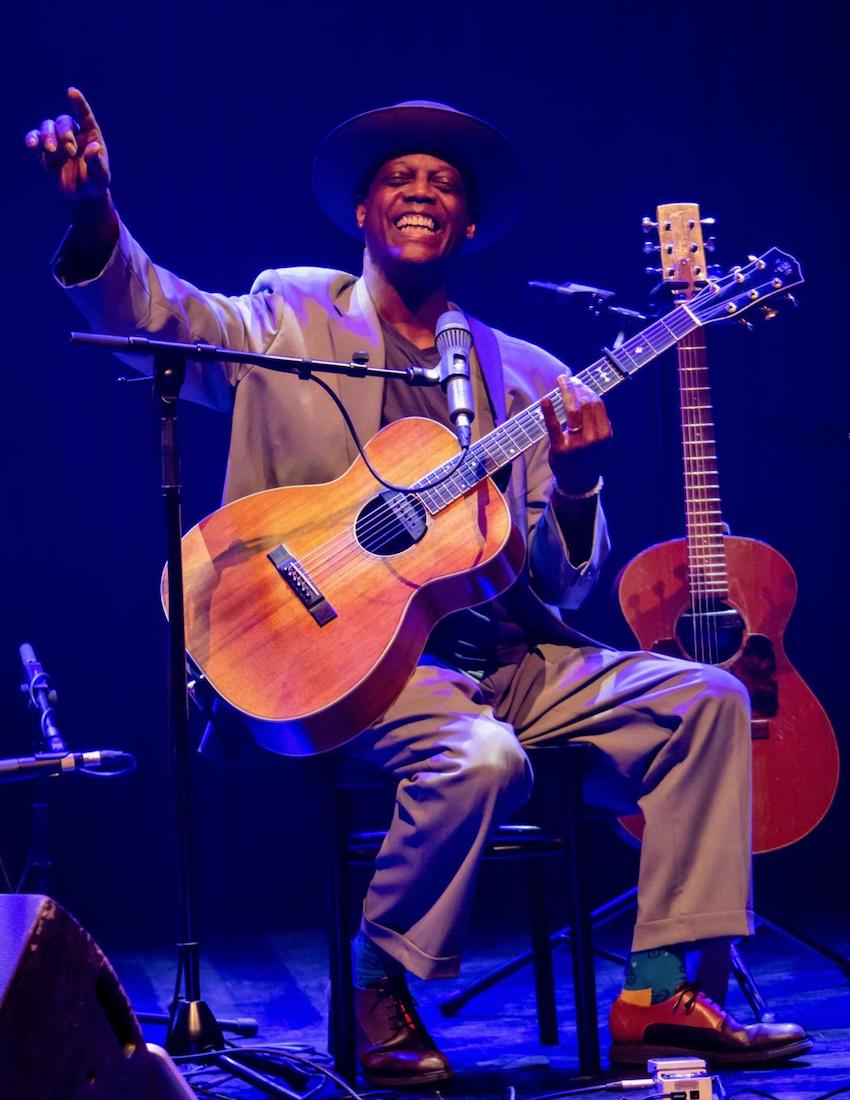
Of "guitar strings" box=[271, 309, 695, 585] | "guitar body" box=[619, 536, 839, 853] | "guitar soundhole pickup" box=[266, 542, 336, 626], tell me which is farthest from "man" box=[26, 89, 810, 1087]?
"guitar body" box=[619, 536, 839, 853]

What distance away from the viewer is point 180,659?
239cm

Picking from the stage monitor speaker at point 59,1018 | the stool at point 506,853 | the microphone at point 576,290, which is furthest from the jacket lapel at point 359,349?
the stage monitor speaker at point 59,1018

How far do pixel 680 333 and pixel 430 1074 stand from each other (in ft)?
5.52

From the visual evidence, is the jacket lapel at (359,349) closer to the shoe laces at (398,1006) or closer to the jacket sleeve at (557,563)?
the jacket sleeve at (557,563)

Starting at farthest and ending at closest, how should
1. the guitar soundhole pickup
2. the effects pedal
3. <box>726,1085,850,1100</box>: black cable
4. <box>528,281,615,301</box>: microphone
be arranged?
<box>528,281,615,301</box>: microphone, the guitar soundhole pickup, <box>726,1085,850,1100</box>: black cable, the effects pedal

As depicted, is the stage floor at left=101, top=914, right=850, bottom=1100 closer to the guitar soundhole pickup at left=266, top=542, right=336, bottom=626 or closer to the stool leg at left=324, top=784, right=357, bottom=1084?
the stool leg at left=324, top=784, right=357, bottom=1084

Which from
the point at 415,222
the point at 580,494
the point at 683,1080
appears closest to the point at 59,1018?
the point at 683,1080

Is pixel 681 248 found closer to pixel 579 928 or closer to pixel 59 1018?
pixel 579 928

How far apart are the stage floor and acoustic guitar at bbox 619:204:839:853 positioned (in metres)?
0.46

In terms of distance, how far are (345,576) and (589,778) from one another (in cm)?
70

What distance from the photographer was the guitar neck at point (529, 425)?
2822mm

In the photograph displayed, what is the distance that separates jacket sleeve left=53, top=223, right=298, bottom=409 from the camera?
270 cm

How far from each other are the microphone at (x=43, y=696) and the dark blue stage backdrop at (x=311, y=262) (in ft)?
1.64

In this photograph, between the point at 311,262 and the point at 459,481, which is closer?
the point at 459,481
